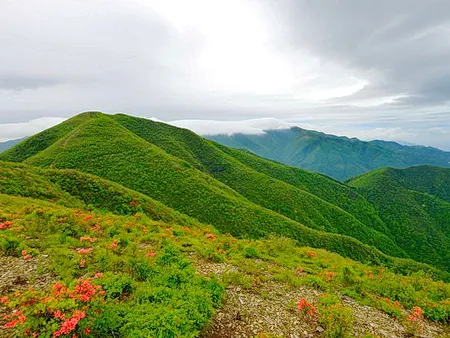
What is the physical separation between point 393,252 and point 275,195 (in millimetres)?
51455

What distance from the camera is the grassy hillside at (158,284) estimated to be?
6230 millimetres

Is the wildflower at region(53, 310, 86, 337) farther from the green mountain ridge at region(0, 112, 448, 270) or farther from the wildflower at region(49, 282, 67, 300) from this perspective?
the green mountain ridge at region(0, 112, 448, 270)

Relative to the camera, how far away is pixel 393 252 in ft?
270

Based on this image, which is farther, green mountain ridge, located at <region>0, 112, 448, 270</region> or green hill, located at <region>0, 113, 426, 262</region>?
green mountain ridge, located at <region>0, 112, 448, 270</region>

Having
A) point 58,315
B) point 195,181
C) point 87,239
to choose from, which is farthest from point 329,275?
point 195,181

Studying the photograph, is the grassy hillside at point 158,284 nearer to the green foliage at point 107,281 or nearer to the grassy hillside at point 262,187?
the green foliage at point 107,281

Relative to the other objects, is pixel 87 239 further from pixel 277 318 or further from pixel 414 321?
pixel 414 321

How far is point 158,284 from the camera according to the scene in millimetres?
8641

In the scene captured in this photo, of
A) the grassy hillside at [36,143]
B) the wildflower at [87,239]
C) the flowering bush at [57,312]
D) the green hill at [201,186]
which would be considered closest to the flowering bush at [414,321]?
the flowering bush at [57,312]

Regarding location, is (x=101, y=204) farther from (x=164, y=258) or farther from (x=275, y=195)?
(x=275, y=195)

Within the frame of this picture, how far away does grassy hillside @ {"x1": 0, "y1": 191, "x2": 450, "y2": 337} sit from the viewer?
6.23 meters

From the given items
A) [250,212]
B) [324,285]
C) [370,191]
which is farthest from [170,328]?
[370,191]

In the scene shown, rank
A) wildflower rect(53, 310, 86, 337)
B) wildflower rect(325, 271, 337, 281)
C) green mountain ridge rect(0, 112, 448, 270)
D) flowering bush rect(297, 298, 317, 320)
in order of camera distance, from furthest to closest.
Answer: green mountain ridge rect(0, 112, 448, 270) → wildflower rect(325, 271, 337, 281) → flowering bush rect(297, 298, 317, 320) → wildflower rect(53, 310, 86, 337)

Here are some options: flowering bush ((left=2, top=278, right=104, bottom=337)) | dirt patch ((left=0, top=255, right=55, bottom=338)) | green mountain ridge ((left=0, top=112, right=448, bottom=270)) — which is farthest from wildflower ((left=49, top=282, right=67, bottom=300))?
green mountain ridge ((left=0, top=112, right=448, bottom=270))
